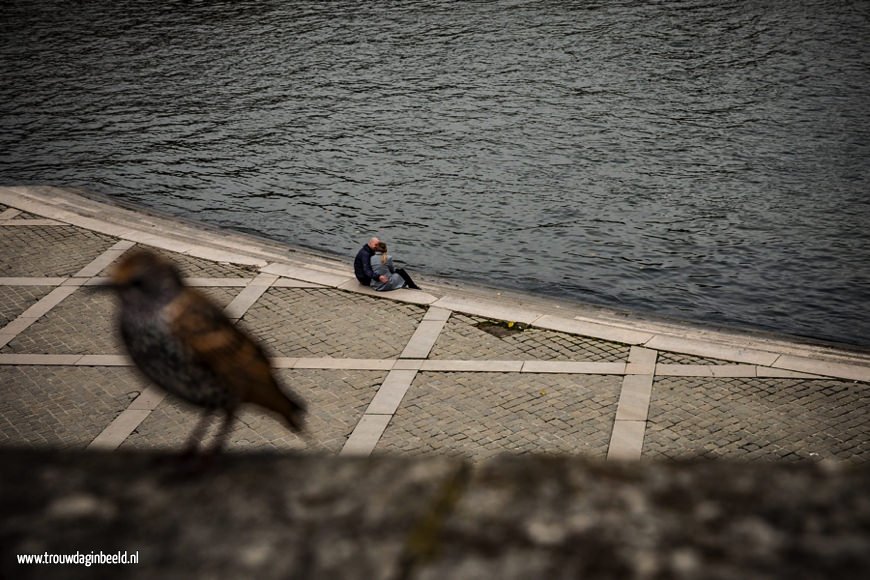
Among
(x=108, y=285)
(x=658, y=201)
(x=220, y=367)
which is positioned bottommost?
(x=658, y=201)

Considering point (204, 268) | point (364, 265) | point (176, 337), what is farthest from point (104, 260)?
point (176, 337)

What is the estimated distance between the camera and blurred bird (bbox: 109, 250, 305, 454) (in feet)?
12.4

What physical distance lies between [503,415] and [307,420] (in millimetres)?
2493

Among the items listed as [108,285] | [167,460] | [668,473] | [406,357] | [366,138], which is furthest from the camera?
[366,138]

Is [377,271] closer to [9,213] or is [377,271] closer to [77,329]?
[77,329]

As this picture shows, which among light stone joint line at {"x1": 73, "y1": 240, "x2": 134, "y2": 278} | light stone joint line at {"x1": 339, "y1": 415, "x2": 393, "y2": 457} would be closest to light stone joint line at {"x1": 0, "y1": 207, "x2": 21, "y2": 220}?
light stone joint line at {"x1": 73, "y1": 240, "x2": 134, "y2": 278}

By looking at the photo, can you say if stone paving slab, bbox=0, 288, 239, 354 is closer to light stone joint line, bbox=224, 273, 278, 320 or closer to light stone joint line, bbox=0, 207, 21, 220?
light stone joint line, bbox=224, 273, 278, 320

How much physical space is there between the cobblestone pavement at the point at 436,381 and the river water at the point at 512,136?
12.0 ft

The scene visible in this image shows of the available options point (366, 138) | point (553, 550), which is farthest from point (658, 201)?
point (553, 550)

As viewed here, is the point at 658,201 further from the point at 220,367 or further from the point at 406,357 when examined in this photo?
the point at 220,367

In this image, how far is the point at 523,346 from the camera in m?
14.4

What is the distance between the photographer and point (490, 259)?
20.3m

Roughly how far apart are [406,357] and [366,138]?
1354 cm

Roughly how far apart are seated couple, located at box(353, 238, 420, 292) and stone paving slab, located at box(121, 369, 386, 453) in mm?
3387
